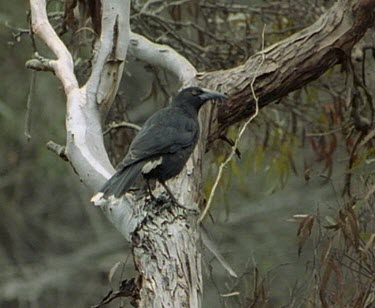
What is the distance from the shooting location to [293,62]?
7.80m

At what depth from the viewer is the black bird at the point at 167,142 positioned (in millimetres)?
7184

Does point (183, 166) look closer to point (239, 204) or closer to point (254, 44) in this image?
point (254, 44)

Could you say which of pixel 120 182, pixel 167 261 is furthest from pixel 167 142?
pixel 167 261

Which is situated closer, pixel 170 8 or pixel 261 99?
pixel 261 99

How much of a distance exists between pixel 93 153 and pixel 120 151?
3043 millimetres

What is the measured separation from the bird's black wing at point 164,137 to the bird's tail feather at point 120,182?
106 mm

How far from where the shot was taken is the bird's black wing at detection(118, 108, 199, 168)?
7.32 meters

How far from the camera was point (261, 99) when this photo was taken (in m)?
7.87

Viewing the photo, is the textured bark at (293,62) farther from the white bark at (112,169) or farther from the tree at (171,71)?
the white bark at (112,169)

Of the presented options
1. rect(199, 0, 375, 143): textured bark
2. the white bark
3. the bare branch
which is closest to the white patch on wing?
the white bark

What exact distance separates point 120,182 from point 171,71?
1.76 meters

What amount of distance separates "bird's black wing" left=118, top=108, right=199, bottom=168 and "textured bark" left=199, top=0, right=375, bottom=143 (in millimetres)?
282

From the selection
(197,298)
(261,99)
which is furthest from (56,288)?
(197,298)

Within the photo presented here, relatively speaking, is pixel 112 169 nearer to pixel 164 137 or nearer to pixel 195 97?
pixel 164 137
